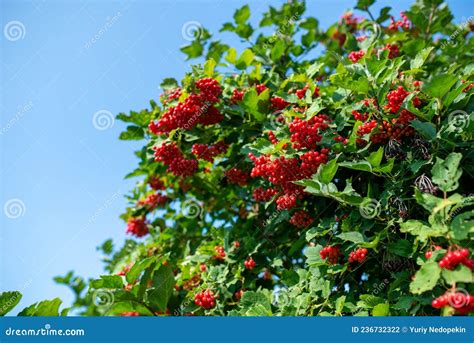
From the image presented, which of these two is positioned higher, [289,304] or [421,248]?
[421,248]

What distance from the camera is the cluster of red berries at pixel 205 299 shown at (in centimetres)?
339

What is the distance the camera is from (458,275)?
2018mm

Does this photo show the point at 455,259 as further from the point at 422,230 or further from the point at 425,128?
the point at 425,128

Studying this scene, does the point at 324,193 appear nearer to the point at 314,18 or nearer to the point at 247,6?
the point at 247,6

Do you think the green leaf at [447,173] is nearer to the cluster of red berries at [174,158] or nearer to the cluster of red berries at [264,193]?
the cluster of red berries at [264,193]

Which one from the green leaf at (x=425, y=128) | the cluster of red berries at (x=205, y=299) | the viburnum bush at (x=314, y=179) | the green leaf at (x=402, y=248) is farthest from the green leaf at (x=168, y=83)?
the green leaf at (x=402, y=248)

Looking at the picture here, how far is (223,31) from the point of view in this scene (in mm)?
4844

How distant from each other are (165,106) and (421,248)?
2.41 metres

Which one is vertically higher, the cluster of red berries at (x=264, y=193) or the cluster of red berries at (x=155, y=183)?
the cluster of red berries at (x=155, y=183)

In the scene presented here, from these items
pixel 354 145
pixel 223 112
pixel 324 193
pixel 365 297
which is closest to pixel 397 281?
pixel 365 297

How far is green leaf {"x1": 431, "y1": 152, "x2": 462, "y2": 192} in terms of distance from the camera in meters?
2.33

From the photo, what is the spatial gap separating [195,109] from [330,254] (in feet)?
5.16

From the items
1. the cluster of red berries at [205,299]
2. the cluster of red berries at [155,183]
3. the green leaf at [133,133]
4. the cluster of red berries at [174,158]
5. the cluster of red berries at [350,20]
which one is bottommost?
the cluster of red berries at [205,299]

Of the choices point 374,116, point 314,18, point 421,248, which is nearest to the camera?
point 421,248
